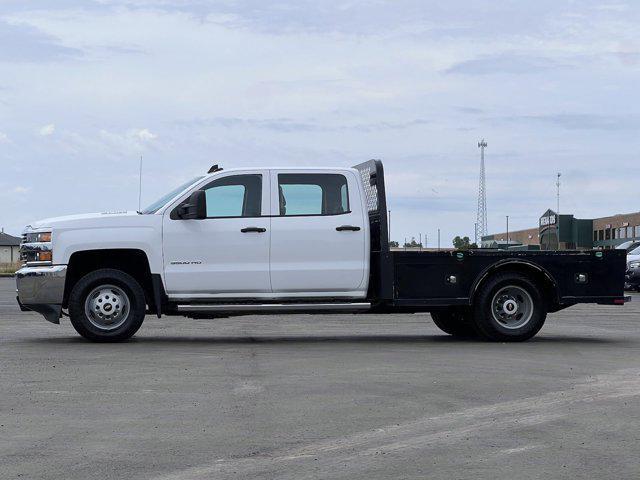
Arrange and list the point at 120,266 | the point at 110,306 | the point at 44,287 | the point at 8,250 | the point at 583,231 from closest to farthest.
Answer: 1. the point at 44,287
2. the point at 110,306
3. the point at 120,266
4. the point at 583,231
5. the point at 8,250

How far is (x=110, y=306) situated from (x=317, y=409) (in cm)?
595

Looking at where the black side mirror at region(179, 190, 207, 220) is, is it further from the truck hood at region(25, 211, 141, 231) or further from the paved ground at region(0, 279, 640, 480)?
the paved ground at region(0, 279, 640, 480)

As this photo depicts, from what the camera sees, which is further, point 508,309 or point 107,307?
point 508,309

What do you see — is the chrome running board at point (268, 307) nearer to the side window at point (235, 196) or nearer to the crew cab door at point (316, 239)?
the crew cab door at point (316, 239)

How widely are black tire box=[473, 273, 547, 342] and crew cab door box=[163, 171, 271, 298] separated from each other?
2924 mm

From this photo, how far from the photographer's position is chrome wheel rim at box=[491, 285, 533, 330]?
1445 cm

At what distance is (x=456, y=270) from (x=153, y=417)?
23.1ft

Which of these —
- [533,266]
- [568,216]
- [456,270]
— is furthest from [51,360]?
[568,216]

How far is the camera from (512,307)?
14.5 m

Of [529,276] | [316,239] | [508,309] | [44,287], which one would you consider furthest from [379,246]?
[44,287]

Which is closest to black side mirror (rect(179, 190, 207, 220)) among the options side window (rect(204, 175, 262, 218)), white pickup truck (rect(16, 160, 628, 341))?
white pickup truck (rect(16, 160, 628, 341))

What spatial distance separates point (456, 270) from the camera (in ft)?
47.0

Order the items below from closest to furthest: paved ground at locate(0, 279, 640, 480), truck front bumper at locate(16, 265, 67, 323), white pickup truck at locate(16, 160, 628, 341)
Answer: paved ground at locate(0, 279, 640, 480)
truck front bumper at locate(16, 265, 67, 323)
white pickup truck at locate(16, 160, 628, 341)

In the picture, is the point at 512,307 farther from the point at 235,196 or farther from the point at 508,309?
the point at 235,196
